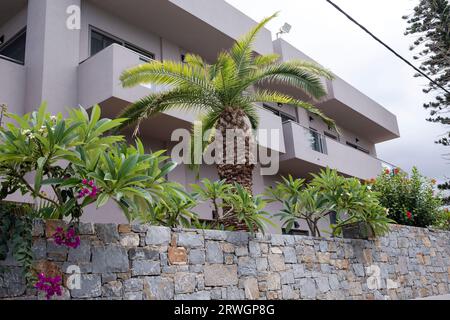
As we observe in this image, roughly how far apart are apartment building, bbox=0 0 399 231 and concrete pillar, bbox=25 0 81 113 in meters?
0.02

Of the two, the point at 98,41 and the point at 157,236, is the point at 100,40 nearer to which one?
the point at 98,41

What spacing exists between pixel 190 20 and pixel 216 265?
8.01 meters

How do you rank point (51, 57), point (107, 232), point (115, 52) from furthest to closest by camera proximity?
point (51, 57) < point (115, 52) < point (107, 232)

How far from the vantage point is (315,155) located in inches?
574

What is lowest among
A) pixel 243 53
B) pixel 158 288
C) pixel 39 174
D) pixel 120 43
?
pixel 158 288

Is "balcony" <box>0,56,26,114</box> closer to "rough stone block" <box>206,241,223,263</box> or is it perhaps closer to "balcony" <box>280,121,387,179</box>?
"rough stone block" <box>206,241,223,263</box>

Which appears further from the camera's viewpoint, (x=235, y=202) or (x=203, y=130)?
(x=203, y=130)

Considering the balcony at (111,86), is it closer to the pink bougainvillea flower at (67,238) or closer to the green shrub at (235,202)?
the green shrub at (235,202)

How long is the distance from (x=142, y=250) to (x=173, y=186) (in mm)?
884

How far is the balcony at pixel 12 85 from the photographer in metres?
8.64

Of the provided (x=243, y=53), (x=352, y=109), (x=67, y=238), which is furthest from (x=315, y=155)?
(x=67, y=238)

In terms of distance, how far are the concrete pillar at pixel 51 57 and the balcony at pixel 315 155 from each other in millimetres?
7366

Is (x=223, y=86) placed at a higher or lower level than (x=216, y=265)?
higher

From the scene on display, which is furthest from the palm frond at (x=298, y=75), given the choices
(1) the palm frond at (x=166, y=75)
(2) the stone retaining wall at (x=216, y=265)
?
(2) the stone retaining wall at (x=216, y=265)
